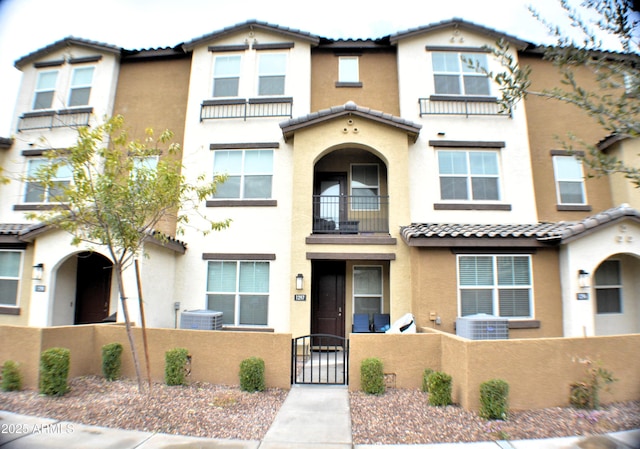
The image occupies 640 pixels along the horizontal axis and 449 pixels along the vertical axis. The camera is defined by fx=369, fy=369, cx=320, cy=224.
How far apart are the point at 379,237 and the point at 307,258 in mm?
2261

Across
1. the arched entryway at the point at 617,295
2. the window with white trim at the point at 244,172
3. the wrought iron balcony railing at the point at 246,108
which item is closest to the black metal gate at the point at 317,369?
the window with white trim at the point at 244,172

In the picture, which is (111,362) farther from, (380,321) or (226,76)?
(226,76)

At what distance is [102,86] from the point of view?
13.9 meters

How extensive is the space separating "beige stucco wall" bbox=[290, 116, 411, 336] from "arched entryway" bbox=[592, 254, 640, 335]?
19.0 ft

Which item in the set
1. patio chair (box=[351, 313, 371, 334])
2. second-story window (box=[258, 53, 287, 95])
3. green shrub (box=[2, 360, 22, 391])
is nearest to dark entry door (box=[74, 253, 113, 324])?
green shrub (box=[2, 360, 22, 391])

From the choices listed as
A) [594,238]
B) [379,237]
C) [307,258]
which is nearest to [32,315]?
[307,258]

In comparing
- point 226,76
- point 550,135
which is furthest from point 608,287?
point 226,76

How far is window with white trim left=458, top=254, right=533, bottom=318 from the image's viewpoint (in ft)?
33.8

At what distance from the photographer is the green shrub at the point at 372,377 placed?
749 cm

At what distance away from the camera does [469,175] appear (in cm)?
1240

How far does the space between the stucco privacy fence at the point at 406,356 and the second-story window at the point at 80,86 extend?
946 cm

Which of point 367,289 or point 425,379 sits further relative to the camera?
point 367,289

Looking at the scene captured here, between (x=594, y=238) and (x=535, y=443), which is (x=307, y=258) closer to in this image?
(x=535, y=443)

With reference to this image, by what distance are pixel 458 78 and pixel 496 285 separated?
7.41m
